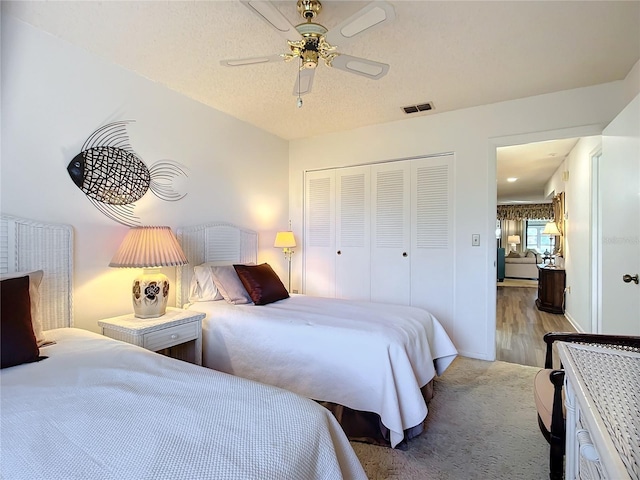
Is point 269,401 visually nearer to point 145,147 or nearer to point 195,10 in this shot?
point 195,10

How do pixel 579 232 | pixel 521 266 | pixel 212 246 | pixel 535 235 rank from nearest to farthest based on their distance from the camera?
1. pixel 212 246
2. pixel 579 232
3. pixel 521 266
4. pixel 535 235

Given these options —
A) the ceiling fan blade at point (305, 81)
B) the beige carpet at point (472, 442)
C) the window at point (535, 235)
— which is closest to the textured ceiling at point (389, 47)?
the ceiling fan blade at point (305, 81)

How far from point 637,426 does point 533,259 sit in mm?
10312

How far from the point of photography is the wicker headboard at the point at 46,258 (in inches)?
74.7

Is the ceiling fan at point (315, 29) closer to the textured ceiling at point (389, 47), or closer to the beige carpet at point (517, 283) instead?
the textured ceiling at point (389, 47)

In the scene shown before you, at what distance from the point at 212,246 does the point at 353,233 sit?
5.56 feet

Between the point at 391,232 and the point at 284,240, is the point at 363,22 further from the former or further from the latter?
the point at 284,240

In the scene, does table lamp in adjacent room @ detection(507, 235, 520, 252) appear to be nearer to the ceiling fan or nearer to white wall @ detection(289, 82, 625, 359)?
white wall @ detection(289, 82, 625, 359)

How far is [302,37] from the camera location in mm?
1742

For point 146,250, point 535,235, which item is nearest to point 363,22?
point 146,250

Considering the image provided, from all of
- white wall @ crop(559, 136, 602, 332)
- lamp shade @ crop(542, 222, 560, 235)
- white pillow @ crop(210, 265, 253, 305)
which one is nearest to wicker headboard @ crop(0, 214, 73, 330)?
white pillow @ crop(210, 265, 253, 305)

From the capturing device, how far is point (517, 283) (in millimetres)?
8898

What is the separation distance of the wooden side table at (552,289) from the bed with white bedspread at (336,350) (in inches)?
150

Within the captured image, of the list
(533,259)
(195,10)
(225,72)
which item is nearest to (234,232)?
(225,72)
